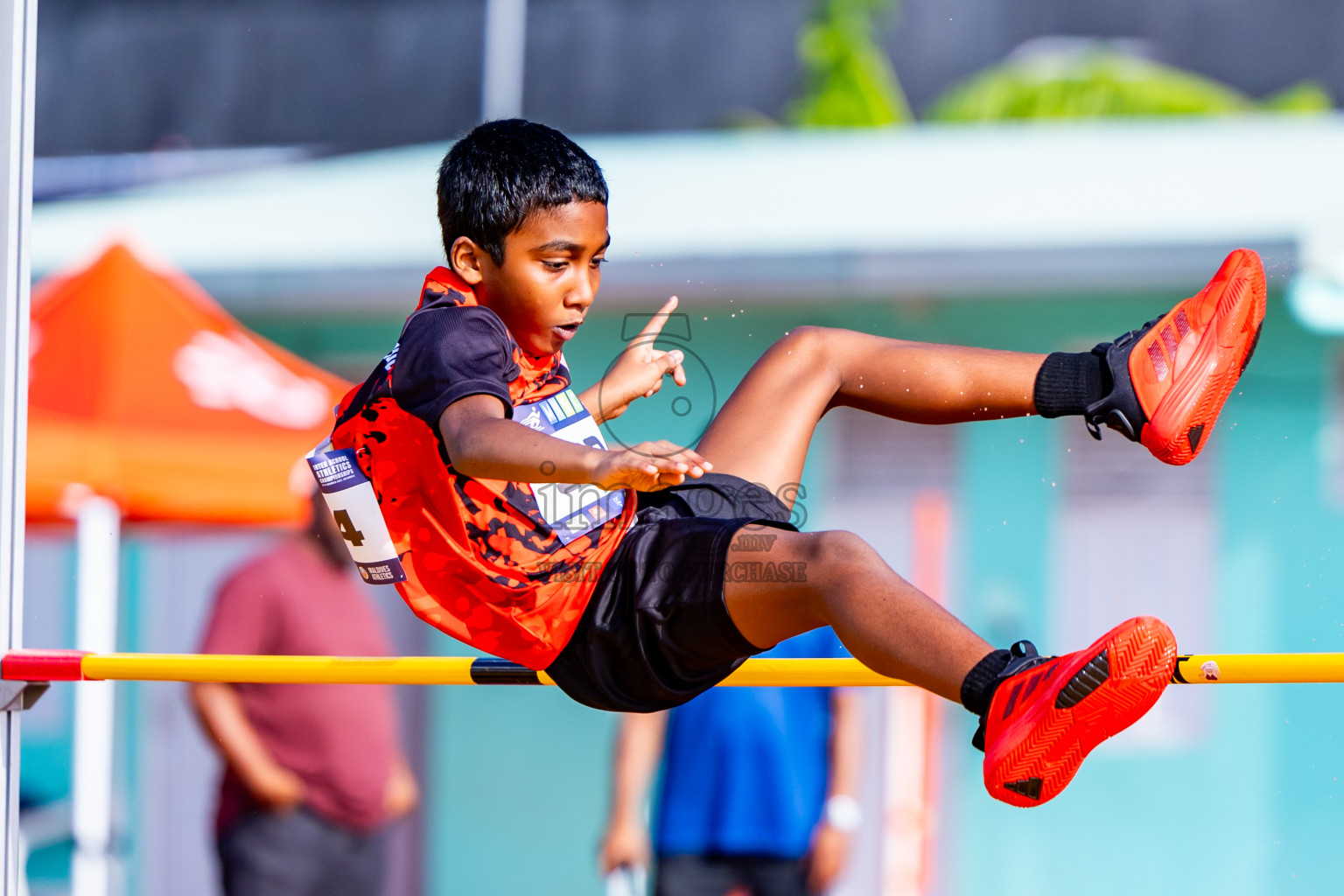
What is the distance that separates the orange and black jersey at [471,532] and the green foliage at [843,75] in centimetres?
890

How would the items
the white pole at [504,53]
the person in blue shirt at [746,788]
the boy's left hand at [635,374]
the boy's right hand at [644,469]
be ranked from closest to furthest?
the boy's right hand at [644,469], the boy's left hand at [635,374], the person in blue shirt at [746,788], the white pole at [504,53]

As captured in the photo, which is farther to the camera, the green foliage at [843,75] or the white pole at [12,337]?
the green foliage at [843,75]

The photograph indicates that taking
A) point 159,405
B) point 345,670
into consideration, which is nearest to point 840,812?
point 345,670

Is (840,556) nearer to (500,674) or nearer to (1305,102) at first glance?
(500,674)

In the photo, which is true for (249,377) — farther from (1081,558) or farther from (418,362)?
(1081,558)

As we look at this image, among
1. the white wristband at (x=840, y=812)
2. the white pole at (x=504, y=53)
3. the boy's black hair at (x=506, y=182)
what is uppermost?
the white pole at (x=504, y=53)

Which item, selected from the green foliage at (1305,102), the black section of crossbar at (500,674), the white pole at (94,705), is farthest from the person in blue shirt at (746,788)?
the green foliage at (1305,102)

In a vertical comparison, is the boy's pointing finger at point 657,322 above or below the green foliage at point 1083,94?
below

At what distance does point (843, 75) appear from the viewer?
35.7 ft

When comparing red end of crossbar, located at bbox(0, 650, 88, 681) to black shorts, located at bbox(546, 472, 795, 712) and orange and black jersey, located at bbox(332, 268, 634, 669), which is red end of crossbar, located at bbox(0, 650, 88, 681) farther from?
black shorts, located at bbox(546, 472, 795, 712)

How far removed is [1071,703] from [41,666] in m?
1.91

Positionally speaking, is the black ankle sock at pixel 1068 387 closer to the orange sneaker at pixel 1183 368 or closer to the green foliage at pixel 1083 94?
the orange sneaker at pixel 1183 368

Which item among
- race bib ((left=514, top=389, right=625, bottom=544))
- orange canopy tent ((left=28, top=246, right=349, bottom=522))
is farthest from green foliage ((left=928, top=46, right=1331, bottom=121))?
race bib ((left=514, top=389, right=625, bottom=544))

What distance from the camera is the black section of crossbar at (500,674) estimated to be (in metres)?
2.48
